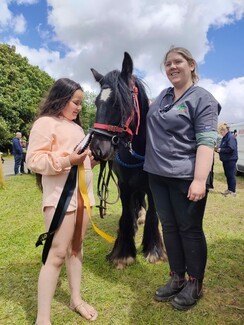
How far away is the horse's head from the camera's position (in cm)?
229

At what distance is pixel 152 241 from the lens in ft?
11.3

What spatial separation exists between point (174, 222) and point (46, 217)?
1094 millimetres

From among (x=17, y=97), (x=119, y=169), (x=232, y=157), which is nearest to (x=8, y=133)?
(x=17, y=97)

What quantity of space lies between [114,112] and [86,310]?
1705mm

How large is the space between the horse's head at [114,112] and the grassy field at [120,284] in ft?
4.54

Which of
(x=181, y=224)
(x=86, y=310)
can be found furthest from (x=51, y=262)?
(x=181, y=224)

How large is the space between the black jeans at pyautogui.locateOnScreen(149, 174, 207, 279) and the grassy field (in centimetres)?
38

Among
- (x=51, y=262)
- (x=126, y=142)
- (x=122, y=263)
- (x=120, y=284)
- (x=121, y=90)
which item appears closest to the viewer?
(x=51, y=262)

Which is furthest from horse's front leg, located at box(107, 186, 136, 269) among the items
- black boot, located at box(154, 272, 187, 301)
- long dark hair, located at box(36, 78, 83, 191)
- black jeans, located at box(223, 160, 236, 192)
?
black jeans, located at box(223, 160, 236, 192)

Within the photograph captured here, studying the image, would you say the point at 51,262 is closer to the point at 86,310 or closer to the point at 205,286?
the point at 86,310

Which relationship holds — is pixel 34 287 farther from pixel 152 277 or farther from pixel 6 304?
pixel 152 277

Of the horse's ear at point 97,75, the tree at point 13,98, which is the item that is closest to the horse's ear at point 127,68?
the horse's ear at point 97,75

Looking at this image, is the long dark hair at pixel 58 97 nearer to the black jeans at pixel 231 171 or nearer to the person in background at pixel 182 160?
the person in background at pixel 182 160

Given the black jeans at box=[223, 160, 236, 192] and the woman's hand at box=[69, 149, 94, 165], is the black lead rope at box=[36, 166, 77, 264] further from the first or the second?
the black jeans at box=[223, 160, 236, 192]
